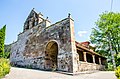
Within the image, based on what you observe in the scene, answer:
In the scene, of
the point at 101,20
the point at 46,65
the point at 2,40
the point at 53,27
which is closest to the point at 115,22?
the point at 101,20

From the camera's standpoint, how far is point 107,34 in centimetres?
2697

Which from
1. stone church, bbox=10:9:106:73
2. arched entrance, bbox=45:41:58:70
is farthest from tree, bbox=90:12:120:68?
arched entrance, bbox=45:41:58:70

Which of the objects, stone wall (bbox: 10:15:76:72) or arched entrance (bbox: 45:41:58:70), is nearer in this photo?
stone wall (bbox: 10:15:76:72)

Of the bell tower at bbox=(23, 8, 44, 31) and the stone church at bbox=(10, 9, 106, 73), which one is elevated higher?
the bell tower at bbox=(23, 8, 44, 31)

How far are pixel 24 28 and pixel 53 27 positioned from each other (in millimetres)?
7071

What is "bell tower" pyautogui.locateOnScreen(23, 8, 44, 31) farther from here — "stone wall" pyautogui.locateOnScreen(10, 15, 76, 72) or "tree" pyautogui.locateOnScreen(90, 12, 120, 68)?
"tree" pyautogui.locateOnScreen(90, 12, 120, 68)

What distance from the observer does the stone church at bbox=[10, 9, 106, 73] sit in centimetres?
1280

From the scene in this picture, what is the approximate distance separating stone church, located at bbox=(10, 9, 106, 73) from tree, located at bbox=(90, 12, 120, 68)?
7.86m

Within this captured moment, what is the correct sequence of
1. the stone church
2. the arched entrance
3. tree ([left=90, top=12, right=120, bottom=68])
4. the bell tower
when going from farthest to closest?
1. tree ([left=90, top=12, right=120, bottom=68])
2. the bell tower
3. the arched entrance
4. the stone church

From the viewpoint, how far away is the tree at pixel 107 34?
26450 millimetres

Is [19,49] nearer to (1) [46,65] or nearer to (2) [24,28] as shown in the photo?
(2) [24,28]

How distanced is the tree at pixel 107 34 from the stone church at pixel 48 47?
7.86 m

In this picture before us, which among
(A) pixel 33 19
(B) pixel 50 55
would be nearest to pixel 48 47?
(B) pixel 50 55

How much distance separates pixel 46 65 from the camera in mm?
15016
